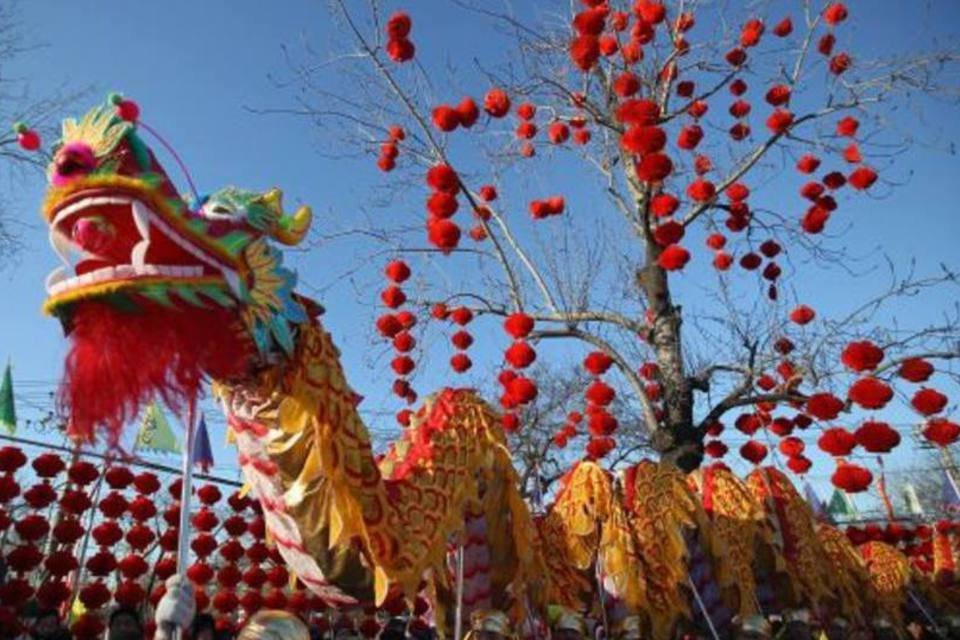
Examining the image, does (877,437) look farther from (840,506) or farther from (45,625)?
(840,506)

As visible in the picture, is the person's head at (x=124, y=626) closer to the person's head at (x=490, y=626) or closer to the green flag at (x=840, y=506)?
the person's head at (x=490, y=626)

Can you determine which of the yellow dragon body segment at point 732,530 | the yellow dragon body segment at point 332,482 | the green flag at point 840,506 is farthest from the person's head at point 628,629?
the green flag at point 840,506

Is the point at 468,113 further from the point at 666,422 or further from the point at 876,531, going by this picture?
the point at 876,531

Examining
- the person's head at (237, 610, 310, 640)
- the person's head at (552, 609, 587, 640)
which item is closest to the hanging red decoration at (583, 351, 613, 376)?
the person's head at (552, 609, 587, 640)

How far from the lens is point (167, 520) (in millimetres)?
6934

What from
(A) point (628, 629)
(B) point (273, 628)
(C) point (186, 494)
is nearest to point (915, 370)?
(A) point (628, 629)

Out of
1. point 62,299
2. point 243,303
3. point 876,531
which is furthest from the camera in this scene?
point 876,531

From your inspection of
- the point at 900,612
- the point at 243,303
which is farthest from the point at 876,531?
the point at 243,303

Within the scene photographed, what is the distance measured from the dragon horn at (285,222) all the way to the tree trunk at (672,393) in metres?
5.92

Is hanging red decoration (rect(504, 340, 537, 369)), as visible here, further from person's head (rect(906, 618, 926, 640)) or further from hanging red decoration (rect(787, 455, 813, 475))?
person's head (rect(906, 618, 926, 640))

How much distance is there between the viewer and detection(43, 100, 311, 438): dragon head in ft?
9.14

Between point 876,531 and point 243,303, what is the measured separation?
35.4 ft

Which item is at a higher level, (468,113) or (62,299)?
(468,113)

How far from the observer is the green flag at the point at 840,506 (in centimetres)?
2512
